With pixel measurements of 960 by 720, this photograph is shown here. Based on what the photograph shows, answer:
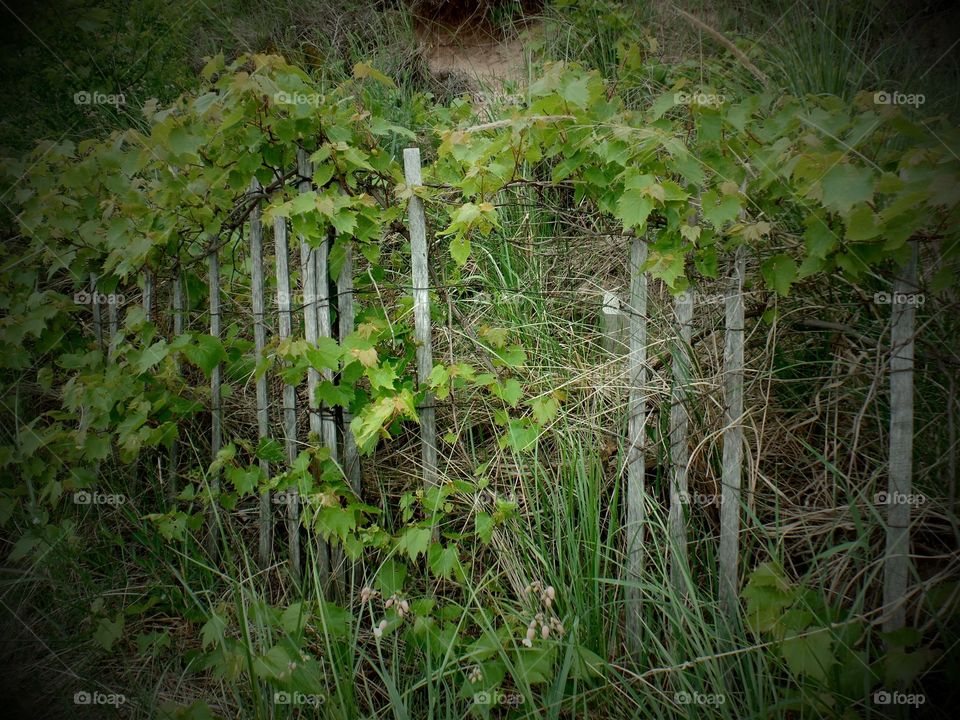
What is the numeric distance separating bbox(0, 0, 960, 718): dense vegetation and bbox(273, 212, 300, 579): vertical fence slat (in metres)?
0.03

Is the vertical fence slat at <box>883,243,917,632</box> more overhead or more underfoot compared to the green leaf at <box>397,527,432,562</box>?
more overhead

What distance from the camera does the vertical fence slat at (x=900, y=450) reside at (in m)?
1.92

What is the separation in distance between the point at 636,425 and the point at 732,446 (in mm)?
338

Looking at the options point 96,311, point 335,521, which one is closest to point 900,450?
point 335,521

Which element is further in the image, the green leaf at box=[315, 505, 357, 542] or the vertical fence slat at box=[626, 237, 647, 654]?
the green leaf at box=[315, 505, 357, 542]

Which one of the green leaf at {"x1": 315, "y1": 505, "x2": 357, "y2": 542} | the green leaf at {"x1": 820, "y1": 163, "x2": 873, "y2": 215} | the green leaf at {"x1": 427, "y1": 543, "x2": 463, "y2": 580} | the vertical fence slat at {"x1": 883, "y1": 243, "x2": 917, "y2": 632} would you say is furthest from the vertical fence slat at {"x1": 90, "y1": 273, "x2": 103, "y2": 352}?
the vertical fence slat at {"x1": 883, "y1": 243, "x2": 917, "y2": 632}

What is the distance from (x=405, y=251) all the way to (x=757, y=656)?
2.52 metres

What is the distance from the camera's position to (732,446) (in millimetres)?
A: 2166

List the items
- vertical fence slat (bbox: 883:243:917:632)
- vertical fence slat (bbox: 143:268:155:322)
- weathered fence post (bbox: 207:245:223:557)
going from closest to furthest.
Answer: vertical fence slat (bbox: 883:243:917:632) < weathered fence post (bbox: 207:245:223:557) < vertical fence slat (bbox: 143:268:155:322)

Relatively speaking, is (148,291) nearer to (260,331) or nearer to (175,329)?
(175,329)

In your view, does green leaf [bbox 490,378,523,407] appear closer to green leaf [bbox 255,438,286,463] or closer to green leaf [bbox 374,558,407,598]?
green leaf [bbox 374,558,407,598]

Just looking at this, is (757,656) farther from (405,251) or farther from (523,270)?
(405,251)

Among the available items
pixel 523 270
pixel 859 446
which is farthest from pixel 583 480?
pixel 523 270

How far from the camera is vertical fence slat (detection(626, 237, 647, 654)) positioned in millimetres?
2277
